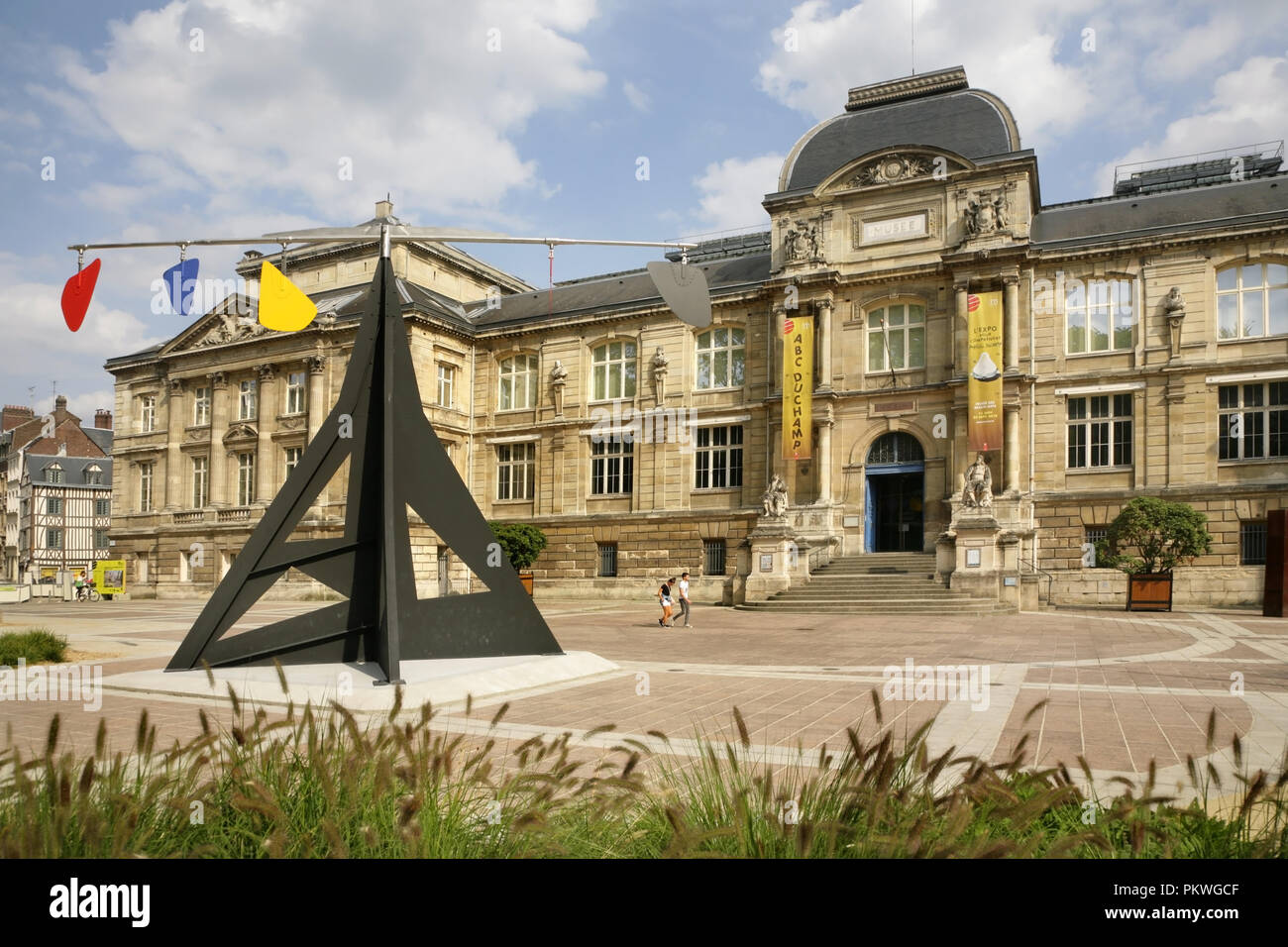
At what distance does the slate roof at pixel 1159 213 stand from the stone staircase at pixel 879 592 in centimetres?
1193

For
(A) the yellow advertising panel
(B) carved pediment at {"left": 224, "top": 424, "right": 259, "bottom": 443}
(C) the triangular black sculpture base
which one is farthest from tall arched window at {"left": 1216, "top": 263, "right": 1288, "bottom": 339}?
(A) the yellow advertising panel

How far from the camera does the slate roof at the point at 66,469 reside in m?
76.6

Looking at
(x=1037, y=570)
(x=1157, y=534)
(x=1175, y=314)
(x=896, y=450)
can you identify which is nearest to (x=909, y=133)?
(x=1175, y=314)

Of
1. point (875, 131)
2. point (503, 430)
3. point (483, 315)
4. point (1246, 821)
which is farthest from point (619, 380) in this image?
point (1246, 821)

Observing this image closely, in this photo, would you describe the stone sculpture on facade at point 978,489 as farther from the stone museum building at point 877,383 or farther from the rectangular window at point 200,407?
the rectangular window at point 200,407

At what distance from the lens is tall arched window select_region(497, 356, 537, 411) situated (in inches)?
1623

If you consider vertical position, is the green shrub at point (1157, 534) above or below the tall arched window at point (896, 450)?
below

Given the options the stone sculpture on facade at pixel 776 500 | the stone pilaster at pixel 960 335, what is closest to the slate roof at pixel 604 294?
the stone pilaster at pixel 960 335

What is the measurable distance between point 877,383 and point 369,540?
24.9m

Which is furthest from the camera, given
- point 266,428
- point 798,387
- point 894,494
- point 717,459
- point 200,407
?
point 200,407

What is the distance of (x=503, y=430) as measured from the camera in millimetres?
41312

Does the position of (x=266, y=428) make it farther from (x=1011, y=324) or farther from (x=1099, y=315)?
(x=1099, y=315)

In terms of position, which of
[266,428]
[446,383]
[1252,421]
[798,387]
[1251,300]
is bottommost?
[1252,421]

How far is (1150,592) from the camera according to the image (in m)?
26.0
